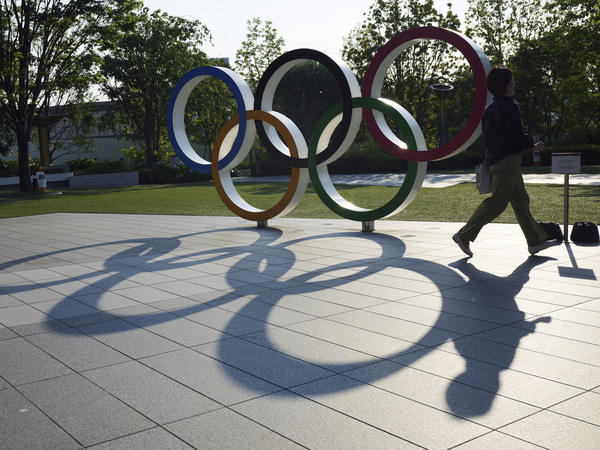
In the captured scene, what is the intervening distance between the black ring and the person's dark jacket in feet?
10.3

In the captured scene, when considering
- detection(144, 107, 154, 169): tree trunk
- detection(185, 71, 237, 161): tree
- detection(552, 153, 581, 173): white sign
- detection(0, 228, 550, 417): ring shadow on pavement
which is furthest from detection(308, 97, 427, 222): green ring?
detection(144, 107, 154, 169): tree trunk

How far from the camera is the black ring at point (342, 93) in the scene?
32.7ft

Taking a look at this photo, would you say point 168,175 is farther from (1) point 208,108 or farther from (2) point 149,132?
(1) point 208,108

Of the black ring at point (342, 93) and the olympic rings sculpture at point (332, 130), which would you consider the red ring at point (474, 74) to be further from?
the black ring at point (342, 93)

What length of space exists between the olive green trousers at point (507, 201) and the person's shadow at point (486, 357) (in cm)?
142

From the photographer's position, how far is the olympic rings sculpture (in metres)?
8.96

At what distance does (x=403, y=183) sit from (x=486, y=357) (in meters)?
5.90

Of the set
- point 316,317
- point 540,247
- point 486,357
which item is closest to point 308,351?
point 316,317

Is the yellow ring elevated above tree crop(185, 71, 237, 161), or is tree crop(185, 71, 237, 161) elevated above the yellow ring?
Result: tree crop(185, 71, 237, 161)

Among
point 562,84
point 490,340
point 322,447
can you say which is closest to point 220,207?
point 490,340

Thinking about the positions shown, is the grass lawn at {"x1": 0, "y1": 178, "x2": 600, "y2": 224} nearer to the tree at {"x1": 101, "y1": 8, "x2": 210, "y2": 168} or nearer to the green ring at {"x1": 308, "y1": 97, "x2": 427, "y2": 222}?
the green ring at {"x1": 308, "y1": 97, "x2": 427, "y2": 222}

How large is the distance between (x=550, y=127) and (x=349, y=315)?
141 feet

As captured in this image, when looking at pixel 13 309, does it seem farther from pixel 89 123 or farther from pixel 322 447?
pixel 89 123

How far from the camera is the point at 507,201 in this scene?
23.3 ft
